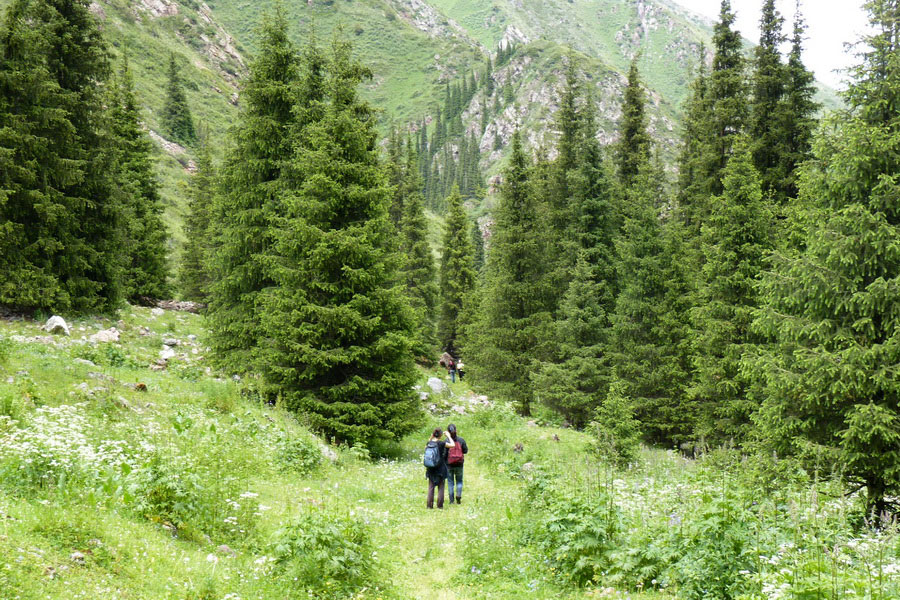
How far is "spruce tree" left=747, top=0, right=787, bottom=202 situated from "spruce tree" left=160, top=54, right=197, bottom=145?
7310cm

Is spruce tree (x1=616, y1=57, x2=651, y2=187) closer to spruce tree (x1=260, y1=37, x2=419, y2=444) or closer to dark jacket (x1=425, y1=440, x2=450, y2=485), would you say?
spruce tree (x1=260, y1=37, x2=419, y2=444)

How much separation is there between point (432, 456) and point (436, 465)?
0.78 feet

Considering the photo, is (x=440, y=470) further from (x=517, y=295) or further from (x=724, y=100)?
(x=724, y=100)

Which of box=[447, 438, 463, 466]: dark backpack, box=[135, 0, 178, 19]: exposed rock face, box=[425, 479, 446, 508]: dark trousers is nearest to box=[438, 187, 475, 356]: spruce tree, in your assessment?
box=[447, 438, 463, 466]: dark backpack

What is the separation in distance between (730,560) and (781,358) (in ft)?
24.1

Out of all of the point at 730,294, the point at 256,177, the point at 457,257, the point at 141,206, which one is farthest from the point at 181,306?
the point at 730,294

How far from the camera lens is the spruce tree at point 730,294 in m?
17.8

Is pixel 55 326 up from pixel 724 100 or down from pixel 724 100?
down

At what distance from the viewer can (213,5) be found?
19138cm

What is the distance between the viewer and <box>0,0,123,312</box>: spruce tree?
58.2 ft

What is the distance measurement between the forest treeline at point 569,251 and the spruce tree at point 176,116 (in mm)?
53864

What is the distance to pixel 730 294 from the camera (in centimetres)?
1848

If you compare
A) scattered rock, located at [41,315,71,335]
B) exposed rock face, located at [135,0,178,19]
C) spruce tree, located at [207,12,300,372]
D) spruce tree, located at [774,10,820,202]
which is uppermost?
exposed rock face, located at [135,0,178,19]

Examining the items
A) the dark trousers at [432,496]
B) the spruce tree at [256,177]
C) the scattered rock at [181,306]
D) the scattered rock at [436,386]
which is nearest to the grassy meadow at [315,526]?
the dark trousers at [432,496]
